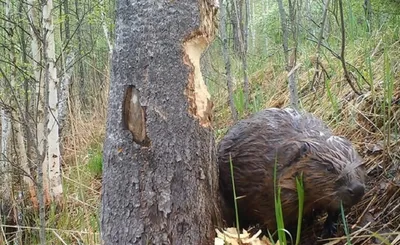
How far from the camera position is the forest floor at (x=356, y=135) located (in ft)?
7.55

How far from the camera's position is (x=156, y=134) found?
6.61 ft

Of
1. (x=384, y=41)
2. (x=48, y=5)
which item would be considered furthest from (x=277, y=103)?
(x=48, y=5)

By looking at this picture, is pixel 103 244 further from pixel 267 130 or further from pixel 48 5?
pixel 48 5

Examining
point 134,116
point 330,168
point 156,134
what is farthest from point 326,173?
point 134,116

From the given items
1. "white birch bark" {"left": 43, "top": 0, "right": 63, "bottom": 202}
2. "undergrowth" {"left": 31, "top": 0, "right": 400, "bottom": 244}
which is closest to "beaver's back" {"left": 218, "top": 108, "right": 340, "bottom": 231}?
"undergrowth" {"left": 31, "top": 0, "right": 400, "bottom": 244}

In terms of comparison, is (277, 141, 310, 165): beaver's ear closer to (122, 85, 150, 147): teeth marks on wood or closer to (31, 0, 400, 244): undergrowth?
(31, 0, 400, 244): undergrowth

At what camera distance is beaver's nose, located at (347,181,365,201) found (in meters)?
2.05

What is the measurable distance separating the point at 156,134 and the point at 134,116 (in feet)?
0.40

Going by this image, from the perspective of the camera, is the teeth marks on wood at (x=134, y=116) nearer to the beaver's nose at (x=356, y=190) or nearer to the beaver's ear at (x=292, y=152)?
the beaver's ear at (x=292, y=152)

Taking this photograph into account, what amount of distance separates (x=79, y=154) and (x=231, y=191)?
166 inches

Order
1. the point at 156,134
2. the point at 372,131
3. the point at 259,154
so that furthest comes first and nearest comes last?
the point at 372,131 < the point at 259,154 < the point at 156,134

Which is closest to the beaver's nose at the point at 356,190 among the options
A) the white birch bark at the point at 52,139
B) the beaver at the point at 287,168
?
the beaver at the point at 287,168

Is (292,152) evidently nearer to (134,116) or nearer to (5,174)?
(134,116)

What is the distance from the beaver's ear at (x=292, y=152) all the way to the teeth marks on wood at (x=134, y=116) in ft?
1.95
